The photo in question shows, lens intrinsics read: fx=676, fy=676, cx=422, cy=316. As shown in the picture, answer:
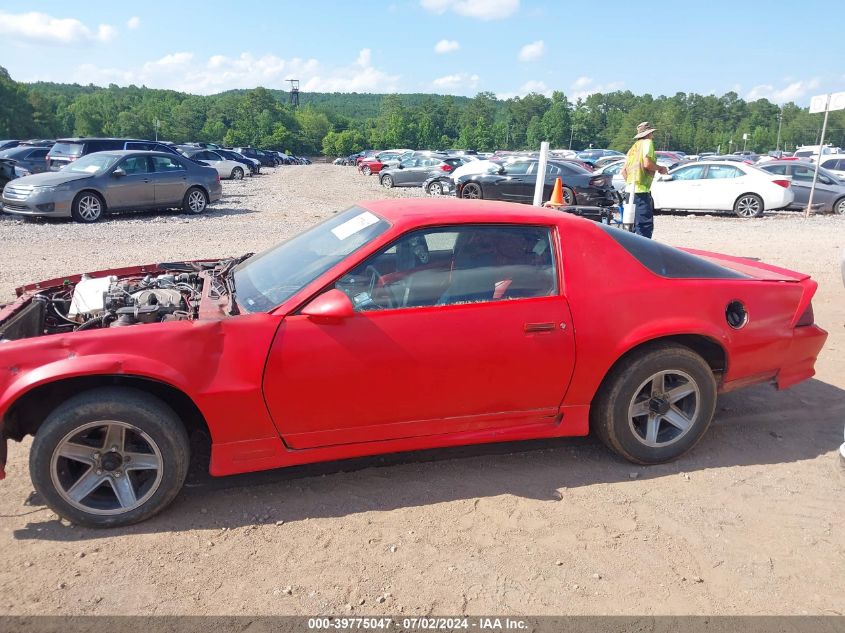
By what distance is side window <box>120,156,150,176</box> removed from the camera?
574 inches

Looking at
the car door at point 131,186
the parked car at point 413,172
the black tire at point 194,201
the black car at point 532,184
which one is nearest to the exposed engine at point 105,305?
the car door at point 131,186

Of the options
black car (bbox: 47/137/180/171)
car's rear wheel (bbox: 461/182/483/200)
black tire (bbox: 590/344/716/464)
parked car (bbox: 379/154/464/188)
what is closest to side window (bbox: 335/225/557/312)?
black tire (bbox: 590/344/716/464)

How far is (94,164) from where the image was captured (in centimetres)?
1441

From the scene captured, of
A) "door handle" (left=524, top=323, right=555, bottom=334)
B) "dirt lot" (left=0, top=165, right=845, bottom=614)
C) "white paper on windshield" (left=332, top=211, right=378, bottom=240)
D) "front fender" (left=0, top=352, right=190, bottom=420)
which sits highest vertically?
"white paper on windshield" (left=332, top=211, right=378, bottom=240)

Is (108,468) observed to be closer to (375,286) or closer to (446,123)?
(375,286)

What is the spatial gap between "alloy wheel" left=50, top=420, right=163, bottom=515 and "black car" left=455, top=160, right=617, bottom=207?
15041 mm

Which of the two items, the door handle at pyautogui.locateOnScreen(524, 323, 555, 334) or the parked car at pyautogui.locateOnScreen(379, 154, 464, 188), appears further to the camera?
the parked car at pyautogui.locateOnScreen(379, 154, 464, 188)

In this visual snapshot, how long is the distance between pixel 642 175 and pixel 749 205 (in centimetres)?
1039

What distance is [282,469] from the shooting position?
393 centimetres

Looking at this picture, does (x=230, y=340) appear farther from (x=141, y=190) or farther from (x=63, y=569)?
(x=141, y=190)

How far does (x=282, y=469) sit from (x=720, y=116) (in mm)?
159032

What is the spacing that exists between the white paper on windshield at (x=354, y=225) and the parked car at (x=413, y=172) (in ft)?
85.4

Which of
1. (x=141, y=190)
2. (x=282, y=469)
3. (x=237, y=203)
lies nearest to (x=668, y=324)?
(x=282, y=469)

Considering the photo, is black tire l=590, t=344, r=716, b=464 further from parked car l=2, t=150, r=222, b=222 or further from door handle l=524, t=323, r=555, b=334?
parked car l=2, t=150, r=222, b=222
